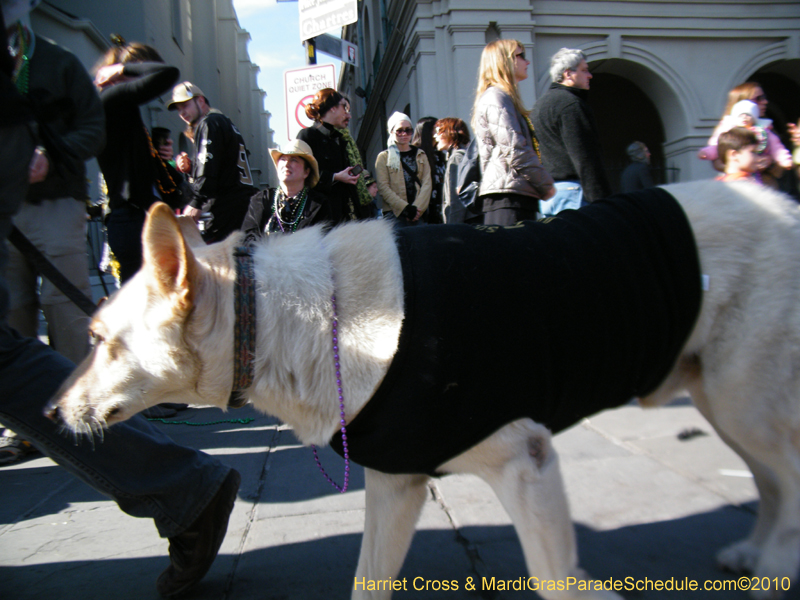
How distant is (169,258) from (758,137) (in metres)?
3.99

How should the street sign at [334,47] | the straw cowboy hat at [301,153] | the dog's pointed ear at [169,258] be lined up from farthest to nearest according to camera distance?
the street sign at [334,47]
the straw cowboy hat at [301,153]
the dog's pointed ear at [169,258]

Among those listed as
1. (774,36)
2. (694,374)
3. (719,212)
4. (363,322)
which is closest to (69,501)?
(363,322)

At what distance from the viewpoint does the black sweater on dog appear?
147 cm

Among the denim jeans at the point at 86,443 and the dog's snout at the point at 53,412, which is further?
the denim jeans at the point at 86,443

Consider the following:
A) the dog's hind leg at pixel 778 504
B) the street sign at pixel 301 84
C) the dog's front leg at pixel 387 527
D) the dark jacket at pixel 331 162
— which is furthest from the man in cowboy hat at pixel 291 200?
the street sign at pixel 301 84

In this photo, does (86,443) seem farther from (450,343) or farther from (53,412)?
(450,343)

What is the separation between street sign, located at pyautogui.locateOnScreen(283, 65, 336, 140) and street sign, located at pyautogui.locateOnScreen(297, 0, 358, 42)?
933mm

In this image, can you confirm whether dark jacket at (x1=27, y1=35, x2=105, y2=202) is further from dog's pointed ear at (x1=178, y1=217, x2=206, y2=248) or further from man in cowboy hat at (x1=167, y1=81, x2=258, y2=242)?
man in cowboy hat at (x1=167, y1=81, x2=258, y2=242)

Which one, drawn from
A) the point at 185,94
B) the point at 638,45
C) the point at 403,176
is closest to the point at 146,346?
the point at 185,94

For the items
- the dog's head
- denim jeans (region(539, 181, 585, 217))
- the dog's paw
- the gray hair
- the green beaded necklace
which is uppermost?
the gray hair

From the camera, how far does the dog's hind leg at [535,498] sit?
1.50 metres

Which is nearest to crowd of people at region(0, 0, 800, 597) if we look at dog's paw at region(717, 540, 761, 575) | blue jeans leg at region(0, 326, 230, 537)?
blue jeans leg at region(0, 326, 230, 537)

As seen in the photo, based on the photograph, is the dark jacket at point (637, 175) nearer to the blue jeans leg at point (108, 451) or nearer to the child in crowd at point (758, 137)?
the child in crowd at point (758, 137)

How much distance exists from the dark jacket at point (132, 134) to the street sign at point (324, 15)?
7469 mm
